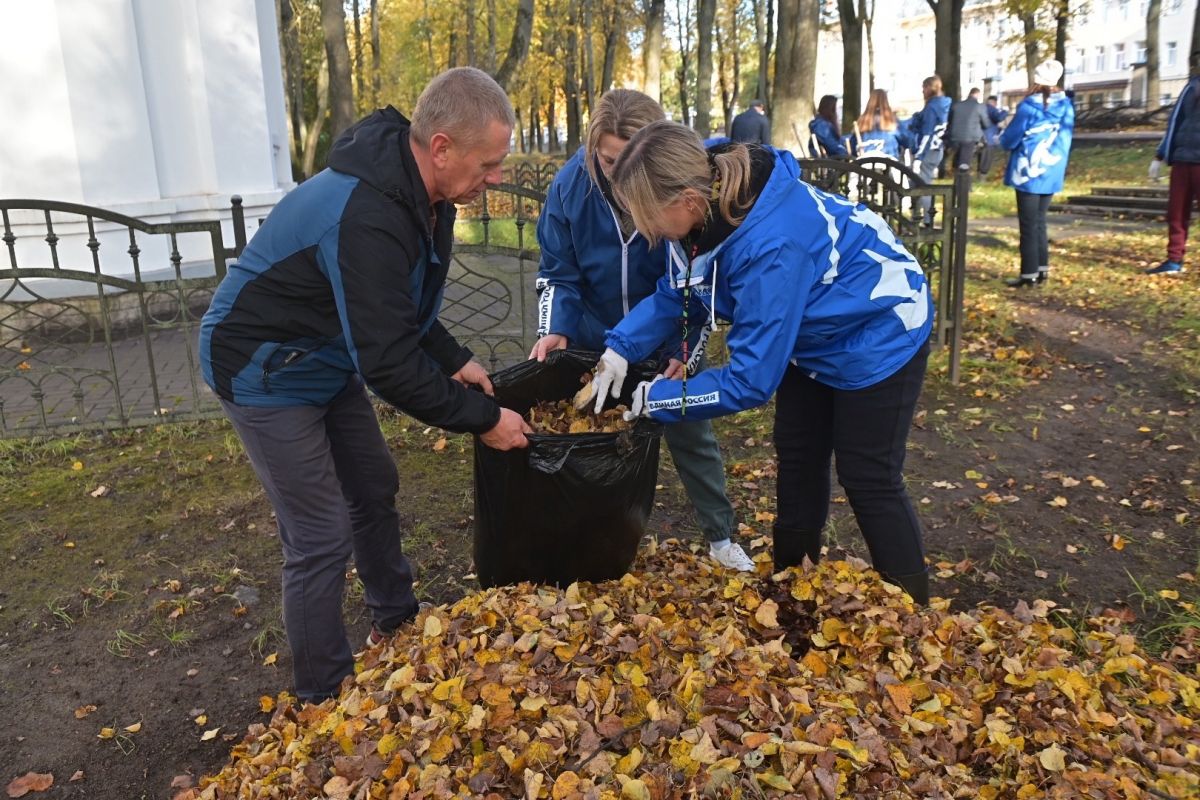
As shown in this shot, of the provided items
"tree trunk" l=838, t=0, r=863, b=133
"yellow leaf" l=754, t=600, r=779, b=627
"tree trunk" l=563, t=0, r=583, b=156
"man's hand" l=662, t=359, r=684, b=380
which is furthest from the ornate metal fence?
"tree trunk" l=563, t=0, r=583, b=156

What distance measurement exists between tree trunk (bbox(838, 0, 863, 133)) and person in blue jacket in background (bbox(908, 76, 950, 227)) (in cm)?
326

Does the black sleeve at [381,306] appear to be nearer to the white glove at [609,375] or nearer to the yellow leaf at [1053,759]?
the white glove at [609,375]

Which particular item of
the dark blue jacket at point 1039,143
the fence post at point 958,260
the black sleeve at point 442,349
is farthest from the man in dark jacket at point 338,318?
the dark blue jacket at point 1039,143

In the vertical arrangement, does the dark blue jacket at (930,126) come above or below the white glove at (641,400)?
above

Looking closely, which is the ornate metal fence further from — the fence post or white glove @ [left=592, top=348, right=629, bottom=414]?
white glove @ [left=592, top=348, right=629, bottom=414]

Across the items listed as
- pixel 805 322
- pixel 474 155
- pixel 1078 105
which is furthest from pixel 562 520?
pixel 1078 105

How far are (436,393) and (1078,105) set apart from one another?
34131mm

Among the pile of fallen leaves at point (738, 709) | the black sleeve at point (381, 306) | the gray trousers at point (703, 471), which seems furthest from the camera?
the gray trousers at point (703, 471)

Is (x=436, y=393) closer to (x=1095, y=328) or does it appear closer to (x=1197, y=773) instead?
(x=1197, y=773)

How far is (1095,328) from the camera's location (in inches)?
268

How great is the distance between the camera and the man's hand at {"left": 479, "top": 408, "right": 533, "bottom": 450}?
8.11 feet

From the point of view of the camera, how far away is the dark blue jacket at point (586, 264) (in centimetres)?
300

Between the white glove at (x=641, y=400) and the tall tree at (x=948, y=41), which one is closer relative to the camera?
the white glove at (x=641, y=400)

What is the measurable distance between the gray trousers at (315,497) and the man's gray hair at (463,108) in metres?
0.79
